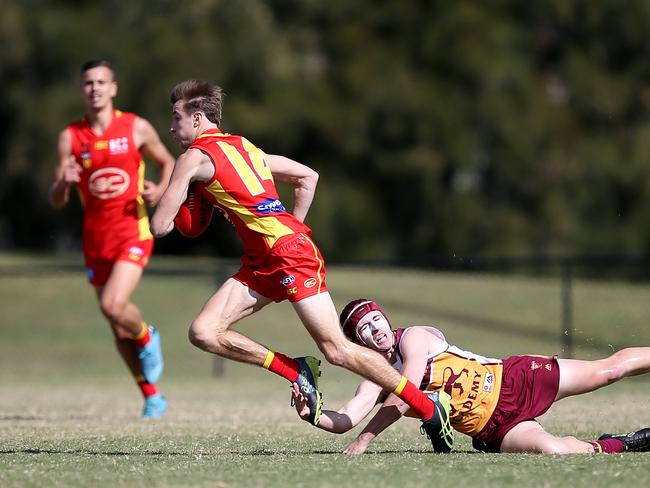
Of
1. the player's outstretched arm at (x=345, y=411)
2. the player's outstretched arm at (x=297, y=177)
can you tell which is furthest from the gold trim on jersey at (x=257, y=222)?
the player's outstretched arm at (x=345, y=411)

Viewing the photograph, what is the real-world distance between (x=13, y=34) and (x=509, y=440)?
26131 millimetres

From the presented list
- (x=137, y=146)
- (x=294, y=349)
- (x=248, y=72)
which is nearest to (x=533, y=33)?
(x=248, y=72)

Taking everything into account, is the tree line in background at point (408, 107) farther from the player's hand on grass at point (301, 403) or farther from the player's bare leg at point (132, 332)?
the player's hand on grass at point (301, 403)

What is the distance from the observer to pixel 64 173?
912 centimetres

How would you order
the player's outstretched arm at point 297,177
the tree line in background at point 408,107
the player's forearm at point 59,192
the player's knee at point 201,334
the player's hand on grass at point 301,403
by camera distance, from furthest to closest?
the tree line in background at point 408,107, the player's forearm at point 59,192, the player's outstretched arm at point 297,177, the player's knee at point 201,334, the player's hand on grass at point 301,403

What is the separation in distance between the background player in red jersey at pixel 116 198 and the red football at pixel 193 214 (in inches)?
115

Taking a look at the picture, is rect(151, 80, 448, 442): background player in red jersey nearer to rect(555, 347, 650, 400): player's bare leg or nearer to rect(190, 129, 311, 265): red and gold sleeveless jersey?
rect(190, 129, 311, 265): red and gold sleeveless jersey

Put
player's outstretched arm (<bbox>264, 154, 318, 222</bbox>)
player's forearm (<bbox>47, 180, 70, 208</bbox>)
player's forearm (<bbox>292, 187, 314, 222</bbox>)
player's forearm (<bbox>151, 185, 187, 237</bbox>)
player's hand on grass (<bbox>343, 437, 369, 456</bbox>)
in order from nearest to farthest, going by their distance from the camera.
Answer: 1. player's forearm (<bbox>151, 185, 187, 237</bbox>)
2. player's hand on grass (<bbox>343, 437, 369, 456</bbox>)
3. player's outstretched arm (<bbox>264, 154, 318, 222</bbox>)
4. player's forearm (<bbox>292, 187, 314, 222</bbox>)
5. player's forearm (<bbox>47, 180, 70, 208</bbox>)

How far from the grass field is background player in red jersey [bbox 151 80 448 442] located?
497 millimetres

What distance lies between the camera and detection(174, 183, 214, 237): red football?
6.42m

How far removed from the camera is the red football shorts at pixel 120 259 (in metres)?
9.58

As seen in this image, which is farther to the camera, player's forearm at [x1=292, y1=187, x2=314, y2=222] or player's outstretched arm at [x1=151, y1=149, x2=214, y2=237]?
player's forearm at [x1=292, y1=187, x2=314, y2=222]

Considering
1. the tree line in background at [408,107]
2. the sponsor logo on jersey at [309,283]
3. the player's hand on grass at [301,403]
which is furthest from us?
the tree line in background at [408,107]

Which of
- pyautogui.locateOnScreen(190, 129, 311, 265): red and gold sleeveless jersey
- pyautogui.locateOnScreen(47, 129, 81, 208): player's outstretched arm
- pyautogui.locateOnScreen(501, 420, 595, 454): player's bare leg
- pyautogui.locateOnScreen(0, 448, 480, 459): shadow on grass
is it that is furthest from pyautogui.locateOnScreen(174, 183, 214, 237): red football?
pyautogui.locateOnScreen(47, 129, 81, 208): player's outstretched arm
